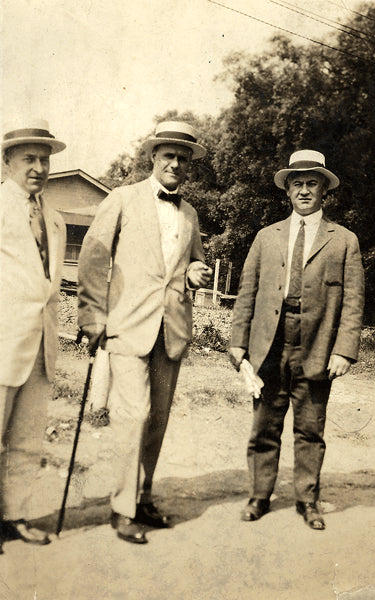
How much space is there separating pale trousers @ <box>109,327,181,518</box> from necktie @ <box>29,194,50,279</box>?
60 centimetres

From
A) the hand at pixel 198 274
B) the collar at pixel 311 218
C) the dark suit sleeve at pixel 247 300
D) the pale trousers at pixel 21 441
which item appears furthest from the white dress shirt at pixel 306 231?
the pale trousers at pixel 21 441

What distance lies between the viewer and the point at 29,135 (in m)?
2.43

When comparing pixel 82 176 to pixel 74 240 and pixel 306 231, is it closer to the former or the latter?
pixel 74 240

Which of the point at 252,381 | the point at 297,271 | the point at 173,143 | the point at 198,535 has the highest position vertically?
the point at 173,143

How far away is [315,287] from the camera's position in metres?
3.02

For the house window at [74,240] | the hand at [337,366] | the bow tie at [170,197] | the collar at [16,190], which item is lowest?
the hand at [337,366]

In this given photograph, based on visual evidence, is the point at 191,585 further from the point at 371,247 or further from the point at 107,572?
the point at 371,247

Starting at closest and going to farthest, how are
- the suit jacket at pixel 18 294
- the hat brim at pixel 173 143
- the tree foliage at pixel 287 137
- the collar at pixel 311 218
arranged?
1. the suit jacket at pixel 18 294
2. the hat brim at pixel 173 143
3. the collar at pixel 311 218
4. the tree foliage at pixel 287 137

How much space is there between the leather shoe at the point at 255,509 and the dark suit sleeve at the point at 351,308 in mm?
960

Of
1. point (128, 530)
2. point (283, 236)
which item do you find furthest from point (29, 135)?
point (128, 530)

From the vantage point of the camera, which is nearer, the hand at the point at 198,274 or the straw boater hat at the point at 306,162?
the hand at the point at 198,274

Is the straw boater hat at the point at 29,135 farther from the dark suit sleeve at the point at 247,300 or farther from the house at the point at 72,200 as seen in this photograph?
the dark suit sleeve at the point at 247,300

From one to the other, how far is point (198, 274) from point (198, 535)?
4.46 ft

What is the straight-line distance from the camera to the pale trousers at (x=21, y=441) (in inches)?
95.1
